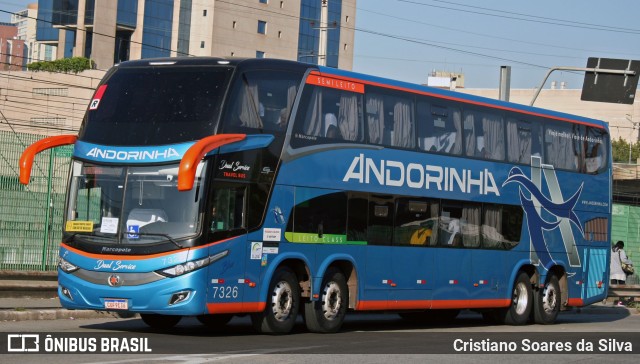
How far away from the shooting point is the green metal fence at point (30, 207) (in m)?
22.9

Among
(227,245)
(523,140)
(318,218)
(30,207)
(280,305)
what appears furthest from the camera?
(523,140)

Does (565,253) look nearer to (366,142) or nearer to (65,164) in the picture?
(366,142)

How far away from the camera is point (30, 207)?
2353cm

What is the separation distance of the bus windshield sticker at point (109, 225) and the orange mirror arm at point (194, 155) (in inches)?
56.7

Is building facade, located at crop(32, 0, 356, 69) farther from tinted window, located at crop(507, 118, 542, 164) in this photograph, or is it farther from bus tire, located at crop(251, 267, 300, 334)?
bus tire, located at crop(251, 267, 300, 334)

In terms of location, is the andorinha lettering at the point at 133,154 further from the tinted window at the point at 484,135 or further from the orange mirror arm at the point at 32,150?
the tinted window at the point at 484,135

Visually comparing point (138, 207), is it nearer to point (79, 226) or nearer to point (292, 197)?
point (79, 226)

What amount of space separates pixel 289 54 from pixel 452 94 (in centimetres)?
8096

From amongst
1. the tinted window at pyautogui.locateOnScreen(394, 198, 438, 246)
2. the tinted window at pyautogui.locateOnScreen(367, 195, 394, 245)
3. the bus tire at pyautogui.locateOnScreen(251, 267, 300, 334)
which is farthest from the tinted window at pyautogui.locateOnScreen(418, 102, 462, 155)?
the bus tire at pyautogui.locateOnScreen(251, 267, 300, 334)

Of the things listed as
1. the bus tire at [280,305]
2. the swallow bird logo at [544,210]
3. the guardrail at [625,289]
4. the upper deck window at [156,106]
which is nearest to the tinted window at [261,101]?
the upper deck window at [156,106]

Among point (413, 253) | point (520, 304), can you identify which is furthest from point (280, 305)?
point (520, 304)

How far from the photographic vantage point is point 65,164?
24125 mm

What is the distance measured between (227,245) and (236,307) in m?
0.92

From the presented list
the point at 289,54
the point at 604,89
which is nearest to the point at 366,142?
the point at 604,89
